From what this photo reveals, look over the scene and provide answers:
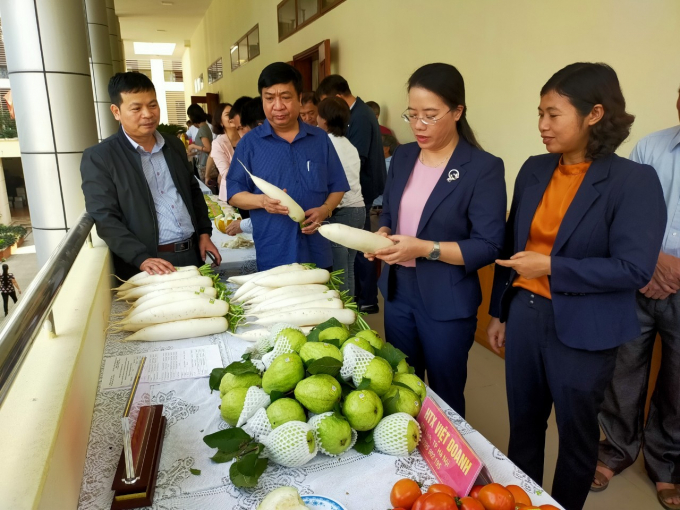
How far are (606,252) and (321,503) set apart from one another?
108 cm

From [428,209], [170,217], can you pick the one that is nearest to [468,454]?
[428,209]

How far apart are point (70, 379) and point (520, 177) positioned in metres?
1.43

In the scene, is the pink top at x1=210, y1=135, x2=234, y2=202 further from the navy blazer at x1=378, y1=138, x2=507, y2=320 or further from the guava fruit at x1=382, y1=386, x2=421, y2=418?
the guava fruit at x1=382, y1=386, x2=421, y2=418

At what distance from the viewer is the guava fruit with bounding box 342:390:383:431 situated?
992 millimetres

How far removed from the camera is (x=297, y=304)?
1643 mm

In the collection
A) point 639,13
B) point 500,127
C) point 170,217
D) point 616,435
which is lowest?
point 616,435

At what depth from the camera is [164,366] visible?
1.43m

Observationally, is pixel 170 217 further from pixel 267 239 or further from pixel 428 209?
pixel 428 209

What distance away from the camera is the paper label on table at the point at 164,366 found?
1.35 m

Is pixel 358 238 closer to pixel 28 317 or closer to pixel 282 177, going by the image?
pixel 282 177

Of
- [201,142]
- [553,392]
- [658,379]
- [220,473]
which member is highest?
[201,142]

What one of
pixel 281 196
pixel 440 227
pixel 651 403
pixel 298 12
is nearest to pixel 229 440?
pixel 440 227

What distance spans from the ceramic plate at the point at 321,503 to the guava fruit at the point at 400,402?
246 millimetres

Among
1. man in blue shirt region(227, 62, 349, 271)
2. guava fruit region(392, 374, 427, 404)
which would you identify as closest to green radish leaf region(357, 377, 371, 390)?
guava fruit region(392, 374, 427, 404)
